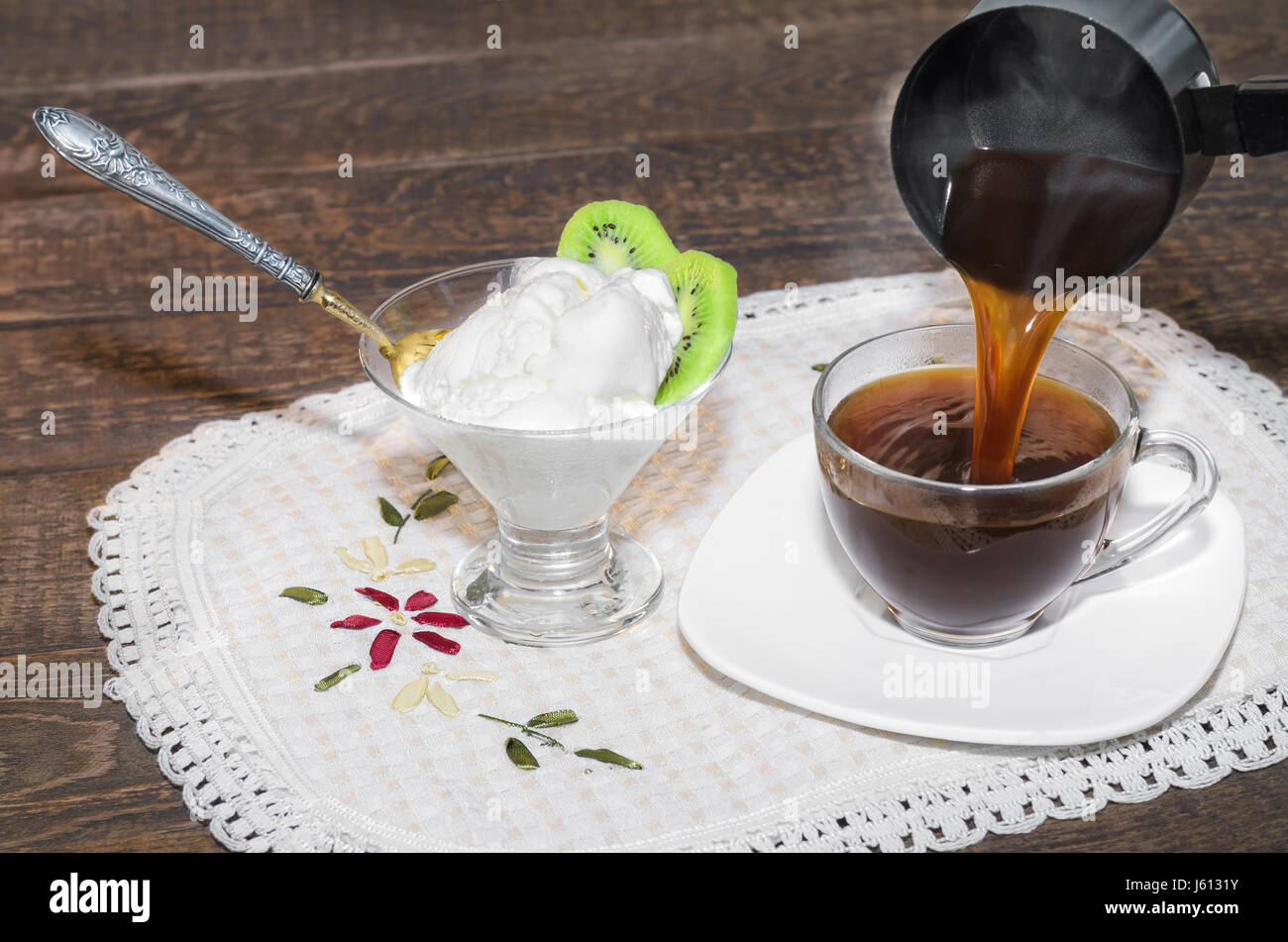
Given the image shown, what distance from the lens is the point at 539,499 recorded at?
1.31 meters

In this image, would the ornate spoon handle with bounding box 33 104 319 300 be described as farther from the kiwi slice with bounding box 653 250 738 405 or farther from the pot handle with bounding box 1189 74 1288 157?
the pot handle with bounding box 1189 74 1288 157

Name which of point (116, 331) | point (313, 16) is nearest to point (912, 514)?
point (116, 331)

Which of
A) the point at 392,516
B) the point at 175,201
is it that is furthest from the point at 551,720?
the point at 175,201

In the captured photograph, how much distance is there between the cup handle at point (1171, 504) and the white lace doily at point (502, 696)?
0.13m

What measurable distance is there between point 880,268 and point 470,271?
67 centimetres

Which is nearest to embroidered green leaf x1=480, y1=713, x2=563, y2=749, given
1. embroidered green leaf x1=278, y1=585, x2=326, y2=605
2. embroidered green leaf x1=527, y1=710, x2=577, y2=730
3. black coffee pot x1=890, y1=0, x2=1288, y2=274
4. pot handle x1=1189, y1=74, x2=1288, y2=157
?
embroidered green leaf x1=527, y1=710, x2=577, y2=730

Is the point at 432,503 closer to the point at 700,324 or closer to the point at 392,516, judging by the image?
the point at 392,516

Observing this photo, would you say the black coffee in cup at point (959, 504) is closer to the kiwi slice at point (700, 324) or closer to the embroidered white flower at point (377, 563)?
the kiwi slice at point (700, 324)

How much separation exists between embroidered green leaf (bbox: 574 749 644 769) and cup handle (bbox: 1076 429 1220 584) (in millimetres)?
455

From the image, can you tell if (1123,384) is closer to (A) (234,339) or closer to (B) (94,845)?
(B) (94,845)

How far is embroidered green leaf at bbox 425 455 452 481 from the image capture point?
155 centimetres

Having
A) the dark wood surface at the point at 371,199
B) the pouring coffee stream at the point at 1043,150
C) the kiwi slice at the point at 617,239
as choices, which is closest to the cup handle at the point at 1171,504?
the pouring coffee stream at the point at 1043,150

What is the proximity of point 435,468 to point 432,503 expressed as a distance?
0.23 feet

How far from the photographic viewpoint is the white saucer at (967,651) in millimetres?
1163
